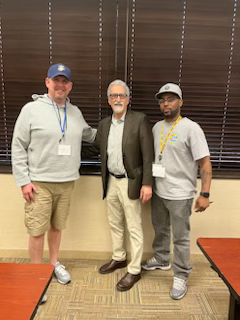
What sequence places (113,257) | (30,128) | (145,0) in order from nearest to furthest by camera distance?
(30,128) → (145,0) → (113,257)

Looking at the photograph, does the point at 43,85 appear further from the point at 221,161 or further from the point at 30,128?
the point at 221,161

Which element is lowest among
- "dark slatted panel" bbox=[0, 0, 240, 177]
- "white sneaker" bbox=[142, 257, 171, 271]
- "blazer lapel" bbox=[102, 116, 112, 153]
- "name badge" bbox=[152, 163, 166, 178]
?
"white sneaker" bbox=[142, 257, 171, 271]

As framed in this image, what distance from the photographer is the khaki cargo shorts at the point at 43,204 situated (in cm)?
198

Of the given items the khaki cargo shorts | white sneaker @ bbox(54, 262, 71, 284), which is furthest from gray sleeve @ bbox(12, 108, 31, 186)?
white sneaker @ bbox(54, 262, 71, 284)

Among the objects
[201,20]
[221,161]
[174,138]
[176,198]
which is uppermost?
[201,20]

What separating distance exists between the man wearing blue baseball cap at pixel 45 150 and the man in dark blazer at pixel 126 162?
10.3 inches

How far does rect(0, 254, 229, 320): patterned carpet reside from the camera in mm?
1849

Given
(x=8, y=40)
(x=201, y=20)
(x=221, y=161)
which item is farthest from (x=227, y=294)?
(x=8, y=40)

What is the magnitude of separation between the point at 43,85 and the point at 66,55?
34 centimetres

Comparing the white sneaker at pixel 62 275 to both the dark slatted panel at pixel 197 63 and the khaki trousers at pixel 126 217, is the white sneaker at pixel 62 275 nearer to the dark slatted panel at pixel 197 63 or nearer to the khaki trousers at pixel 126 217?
the khaki trousers at pixel 126 217

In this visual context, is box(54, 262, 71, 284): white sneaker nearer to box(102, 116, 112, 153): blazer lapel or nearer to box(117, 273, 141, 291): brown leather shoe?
box(117, 273, 141, 291): brown leather shoe

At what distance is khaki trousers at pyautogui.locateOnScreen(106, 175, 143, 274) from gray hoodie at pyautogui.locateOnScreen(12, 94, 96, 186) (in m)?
0.43

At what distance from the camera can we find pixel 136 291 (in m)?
2.11

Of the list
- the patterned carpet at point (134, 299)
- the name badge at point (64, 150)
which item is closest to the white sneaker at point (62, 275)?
the patterned carpet at point (134, 299)
